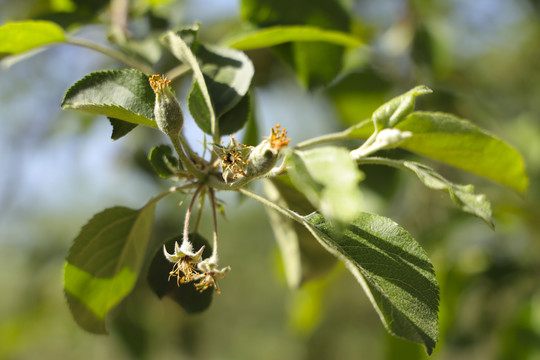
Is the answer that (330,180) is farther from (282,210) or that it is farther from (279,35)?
(279,35)

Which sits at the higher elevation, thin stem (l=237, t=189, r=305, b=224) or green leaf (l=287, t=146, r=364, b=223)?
green leaf (l=287, t=146, r=364, b=223)

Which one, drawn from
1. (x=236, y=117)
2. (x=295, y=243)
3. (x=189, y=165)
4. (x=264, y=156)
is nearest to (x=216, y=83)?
(x=236, y=117)

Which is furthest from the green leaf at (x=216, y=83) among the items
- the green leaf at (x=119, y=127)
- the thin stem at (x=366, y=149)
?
the thin stem at (x=366, y=149)

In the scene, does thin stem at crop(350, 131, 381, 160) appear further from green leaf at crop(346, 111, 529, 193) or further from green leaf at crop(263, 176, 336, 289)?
green leaf at crop(263, 176, 336, 289)

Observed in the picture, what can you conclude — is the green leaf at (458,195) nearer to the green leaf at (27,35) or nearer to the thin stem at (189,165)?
the thin stem at (189,165)

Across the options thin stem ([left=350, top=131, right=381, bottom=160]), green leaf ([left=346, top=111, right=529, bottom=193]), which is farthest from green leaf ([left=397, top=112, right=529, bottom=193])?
thin stem ([left=350, top=131, right=381, bottom=160])

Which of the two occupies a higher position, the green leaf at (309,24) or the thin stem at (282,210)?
the green leaf at (309,24)

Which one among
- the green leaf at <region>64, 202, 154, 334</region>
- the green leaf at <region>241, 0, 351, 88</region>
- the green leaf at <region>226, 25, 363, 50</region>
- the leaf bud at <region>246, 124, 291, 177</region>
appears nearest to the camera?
the leaf bud at <region>246, 124, 291, 177</region>
